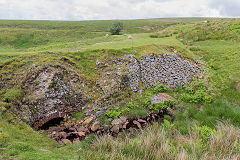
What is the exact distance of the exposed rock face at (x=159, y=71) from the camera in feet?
37.9

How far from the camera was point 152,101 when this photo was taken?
1021 cm

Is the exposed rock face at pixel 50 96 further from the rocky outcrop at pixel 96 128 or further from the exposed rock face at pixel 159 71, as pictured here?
the exposed rock face at pixel 159 71

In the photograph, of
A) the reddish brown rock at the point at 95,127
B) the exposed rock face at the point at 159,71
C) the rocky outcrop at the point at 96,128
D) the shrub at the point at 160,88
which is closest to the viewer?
the rocky outcrop at the point at 96,128

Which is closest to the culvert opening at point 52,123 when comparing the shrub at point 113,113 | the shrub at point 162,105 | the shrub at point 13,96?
the shrub at point 13,96

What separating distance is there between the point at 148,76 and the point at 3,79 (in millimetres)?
9069

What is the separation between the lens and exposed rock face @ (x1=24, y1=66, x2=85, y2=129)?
8.62 metres

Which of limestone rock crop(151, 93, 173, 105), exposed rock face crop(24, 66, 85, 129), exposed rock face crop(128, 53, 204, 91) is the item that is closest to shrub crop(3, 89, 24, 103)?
exposed rock face crop(24, 66, 85, 129)

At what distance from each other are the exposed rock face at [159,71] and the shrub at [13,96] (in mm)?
6484

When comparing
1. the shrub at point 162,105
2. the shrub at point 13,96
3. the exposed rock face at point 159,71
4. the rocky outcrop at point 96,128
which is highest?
the exposed rock face at point 159,71

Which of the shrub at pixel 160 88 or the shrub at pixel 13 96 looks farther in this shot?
the shrub at pixel 160 88

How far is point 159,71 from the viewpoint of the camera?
39.4 feet

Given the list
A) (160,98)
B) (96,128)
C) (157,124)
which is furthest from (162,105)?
(96,128)

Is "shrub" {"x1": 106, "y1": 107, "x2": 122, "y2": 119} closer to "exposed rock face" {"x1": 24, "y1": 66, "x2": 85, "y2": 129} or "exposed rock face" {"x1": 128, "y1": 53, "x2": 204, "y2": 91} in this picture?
"exposed rock face" {"x1": 24, "y1": 66, "x2": 85, "y2": 129}

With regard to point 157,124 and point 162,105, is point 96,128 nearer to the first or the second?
point 157,124
